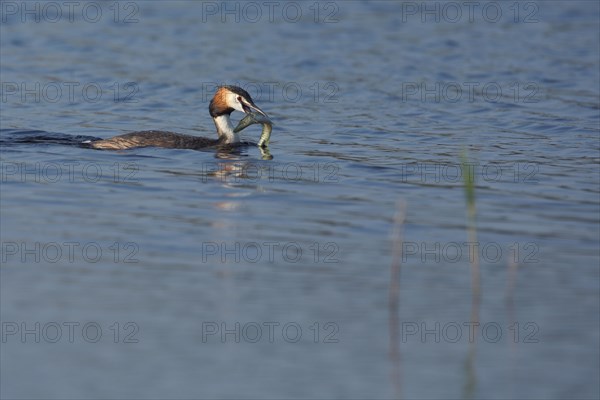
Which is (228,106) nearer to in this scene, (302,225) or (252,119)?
(252,119)

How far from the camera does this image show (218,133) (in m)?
15.5

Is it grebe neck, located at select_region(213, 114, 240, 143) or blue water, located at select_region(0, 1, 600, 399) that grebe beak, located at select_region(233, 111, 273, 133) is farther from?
blue water, located at select_region(0, 1, 600, 399)

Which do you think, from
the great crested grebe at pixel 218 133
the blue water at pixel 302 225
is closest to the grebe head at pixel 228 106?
the great crested grebe at pixel 218 133

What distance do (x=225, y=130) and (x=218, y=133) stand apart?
0.58 feet

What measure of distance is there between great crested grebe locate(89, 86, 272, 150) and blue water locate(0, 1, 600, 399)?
25 cm

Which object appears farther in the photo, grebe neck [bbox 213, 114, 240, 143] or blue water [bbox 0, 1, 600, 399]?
grebe neck [bbox 213, 114, 240, 143]

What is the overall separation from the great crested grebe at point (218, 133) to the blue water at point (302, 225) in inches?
9.7

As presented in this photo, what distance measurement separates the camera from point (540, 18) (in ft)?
84.9

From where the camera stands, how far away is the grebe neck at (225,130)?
15344 millimetres

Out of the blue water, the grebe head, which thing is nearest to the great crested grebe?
the grebe head

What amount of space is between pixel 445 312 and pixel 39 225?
12.7 ft

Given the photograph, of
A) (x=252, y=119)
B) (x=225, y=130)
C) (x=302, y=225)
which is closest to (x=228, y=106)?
(x=225, y=130)

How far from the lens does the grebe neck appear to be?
15344 mm

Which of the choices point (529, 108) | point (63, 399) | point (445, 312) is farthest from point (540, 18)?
point (63, 399)
